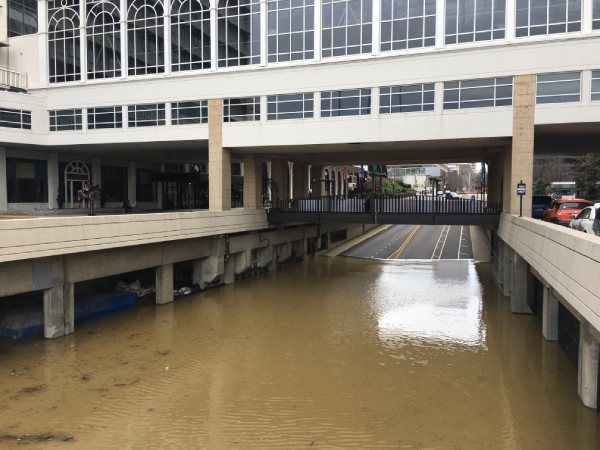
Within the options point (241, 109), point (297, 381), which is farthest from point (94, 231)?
point (241, 109)

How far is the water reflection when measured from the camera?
18.7 m

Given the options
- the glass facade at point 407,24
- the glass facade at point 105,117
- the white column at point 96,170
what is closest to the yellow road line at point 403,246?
the glass facade at point 407,24

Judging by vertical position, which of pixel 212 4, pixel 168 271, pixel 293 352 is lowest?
pixel 293 352

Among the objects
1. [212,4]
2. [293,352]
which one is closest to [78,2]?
[212,4]

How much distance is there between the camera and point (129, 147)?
121 feet

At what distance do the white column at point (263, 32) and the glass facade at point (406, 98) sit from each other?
7.74 metres

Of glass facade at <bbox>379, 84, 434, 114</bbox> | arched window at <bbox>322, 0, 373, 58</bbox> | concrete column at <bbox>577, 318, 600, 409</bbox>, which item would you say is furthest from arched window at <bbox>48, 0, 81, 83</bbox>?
concrete column at <bbox>577, 318, 600, 409</bbox>

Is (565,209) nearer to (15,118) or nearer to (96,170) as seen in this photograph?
(15,118)

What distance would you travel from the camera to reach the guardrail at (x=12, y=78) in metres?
34.4

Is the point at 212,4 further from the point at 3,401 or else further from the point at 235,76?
the point at 3,401

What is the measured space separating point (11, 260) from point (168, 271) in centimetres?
968

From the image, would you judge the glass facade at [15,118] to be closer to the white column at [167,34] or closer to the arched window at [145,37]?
the arched window at [145,37]

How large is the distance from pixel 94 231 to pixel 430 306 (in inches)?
626

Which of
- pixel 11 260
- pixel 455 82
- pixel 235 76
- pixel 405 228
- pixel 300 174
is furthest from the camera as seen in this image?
pixel 405 228
